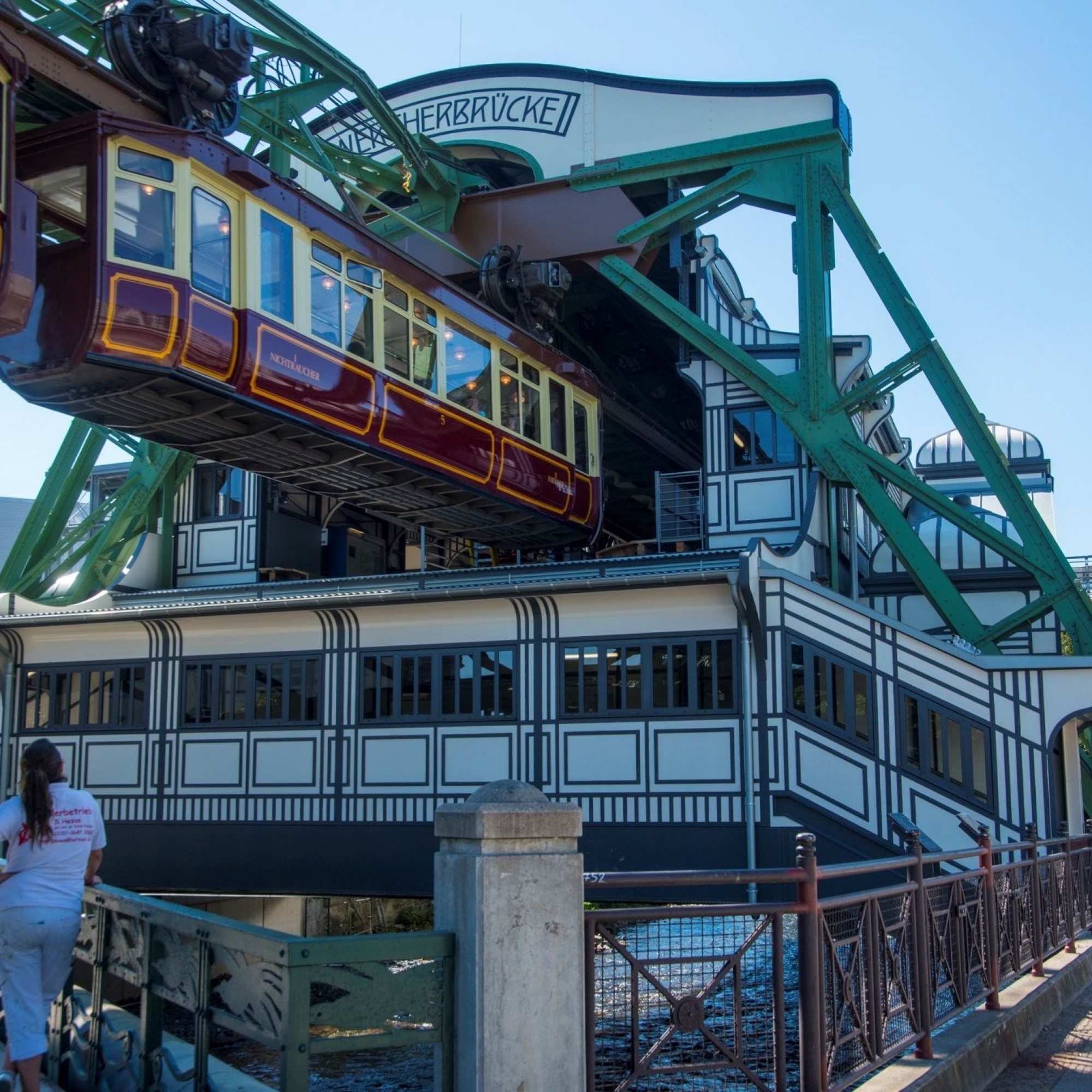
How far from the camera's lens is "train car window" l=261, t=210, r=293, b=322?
1266 centimetres

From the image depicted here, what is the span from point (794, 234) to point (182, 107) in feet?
31.0

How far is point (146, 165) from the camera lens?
37.6 feet

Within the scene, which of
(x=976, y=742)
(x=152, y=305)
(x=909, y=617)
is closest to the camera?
(x=152, y=305)

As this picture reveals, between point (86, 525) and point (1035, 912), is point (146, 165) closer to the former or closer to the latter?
point (1035, 912)

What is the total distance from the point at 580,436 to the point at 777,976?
14.3 meters

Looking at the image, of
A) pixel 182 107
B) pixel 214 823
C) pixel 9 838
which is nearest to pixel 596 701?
pixel 214 823

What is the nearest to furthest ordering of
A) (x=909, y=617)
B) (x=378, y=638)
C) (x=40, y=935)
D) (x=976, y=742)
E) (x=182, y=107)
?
(x=40, y=935) < (x=182, y=107) < (x=976, y=742) < (x=378, y=638) < (x=909, y=617)

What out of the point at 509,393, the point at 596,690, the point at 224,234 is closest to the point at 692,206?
the point at 509,393

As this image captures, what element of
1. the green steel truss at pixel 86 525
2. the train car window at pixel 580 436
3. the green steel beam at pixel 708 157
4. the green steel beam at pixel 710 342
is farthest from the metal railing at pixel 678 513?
the green steel truss at pixel 86 525

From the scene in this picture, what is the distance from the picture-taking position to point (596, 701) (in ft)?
49.2

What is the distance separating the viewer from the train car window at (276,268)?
12656mm

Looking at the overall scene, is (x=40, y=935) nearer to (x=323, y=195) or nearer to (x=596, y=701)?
(x=596, y=701)

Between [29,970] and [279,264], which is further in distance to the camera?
[279,264]

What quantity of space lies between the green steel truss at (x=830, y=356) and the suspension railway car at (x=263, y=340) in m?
3.20
